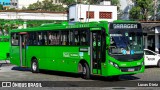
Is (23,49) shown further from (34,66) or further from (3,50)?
(3,50)

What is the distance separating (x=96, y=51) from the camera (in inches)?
756

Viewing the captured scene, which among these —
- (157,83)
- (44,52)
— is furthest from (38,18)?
(157,83)

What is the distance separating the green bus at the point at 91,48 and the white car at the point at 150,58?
7068 millimetres

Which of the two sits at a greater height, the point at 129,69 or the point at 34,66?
the point at 129,69

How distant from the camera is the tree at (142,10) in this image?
5781cm

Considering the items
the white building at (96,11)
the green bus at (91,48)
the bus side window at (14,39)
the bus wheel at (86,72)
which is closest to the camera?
the green bus at (91,48)

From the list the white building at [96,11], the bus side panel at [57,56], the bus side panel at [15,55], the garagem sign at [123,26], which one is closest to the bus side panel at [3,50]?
the bus side panel at [15,55]

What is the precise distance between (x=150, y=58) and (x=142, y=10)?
109ft

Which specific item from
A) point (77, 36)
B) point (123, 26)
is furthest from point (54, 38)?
point (123, 26)

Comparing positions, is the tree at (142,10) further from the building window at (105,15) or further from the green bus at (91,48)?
the green bus at (91,48)

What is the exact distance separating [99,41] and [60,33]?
3.67 m

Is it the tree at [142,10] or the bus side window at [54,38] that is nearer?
the bus side window at [54,38]

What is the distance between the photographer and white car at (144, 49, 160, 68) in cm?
2700

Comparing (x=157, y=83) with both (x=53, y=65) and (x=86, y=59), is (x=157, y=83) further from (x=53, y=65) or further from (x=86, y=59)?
(x=53, y=65)
